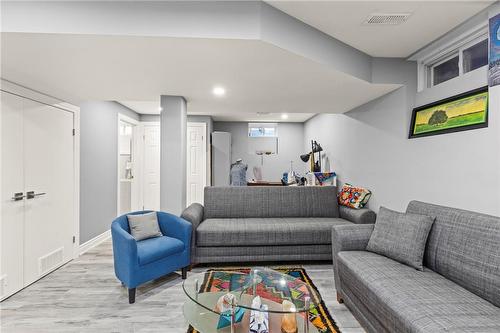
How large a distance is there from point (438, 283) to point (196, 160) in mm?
4931

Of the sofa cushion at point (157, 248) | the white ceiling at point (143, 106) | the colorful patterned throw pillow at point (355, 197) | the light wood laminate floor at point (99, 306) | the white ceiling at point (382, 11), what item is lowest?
the light wood laminate floor at point (99, 306)

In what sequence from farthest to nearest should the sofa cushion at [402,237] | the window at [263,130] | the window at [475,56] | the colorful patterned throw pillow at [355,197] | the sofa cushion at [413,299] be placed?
1. the window at [263,130]
2. the colorful patterned throw pillow at [355,197]
3. the window at [475,56]
4. the sofa cushion at [402,237]
5. the sofa cushion at [413,299]

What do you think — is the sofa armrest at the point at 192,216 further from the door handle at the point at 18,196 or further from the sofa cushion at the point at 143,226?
the door handle at the point at 18,196

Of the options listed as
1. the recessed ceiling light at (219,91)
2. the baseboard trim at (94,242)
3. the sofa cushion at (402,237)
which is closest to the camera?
the sofa cushion at (402,237)

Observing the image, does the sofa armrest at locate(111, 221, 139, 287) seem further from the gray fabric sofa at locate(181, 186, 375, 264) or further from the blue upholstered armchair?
the gray fabric sofa at locate(181, 186, 375, 264)

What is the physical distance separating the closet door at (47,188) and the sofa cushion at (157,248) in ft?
3.81

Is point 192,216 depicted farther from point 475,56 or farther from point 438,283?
point 475,56

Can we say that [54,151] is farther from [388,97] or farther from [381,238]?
[388,97]

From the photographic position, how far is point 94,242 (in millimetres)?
3883

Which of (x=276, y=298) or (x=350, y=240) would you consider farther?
(x=350, y=240)

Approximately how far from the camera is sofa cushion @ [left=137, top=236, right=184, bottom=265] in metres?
2.40

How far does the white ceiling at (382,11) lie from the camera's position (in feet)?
6.08

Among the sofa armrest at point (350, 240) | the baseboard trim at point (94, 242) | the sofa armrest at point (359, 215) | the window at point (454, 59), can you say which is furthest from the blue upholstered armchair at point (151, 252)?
the window at point (454, 59)

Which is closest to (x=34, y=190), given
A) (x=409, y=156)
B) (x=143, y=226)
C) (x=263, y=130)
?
(x=143, y=226)
